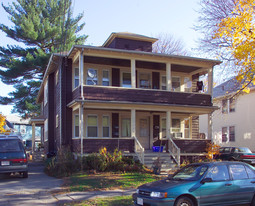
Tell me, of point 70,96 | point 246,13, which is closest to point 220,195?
point 246,13

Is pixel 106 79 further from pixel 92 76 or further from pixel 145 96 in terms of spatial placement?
pixel 145 96

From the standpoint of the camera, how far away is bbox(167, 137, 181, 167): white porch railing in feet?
59.5

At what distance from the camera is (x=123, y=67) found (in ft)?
68.6

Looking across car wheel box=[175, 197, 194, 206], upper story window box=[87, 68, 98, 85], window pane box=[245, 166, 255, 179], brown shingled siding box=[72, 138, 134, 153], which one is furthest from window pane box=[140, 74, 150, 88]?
A: car wheel box=[175, 197, 194, 206]

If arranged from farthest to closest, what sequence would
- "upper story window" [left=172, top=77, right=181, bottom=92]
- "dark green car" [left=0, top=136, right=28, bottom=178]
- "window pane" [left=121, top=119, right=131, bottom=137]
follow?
"upper story window" [left=172, top=77, right=181, bottom=92] < "window pane" [left=121, top=119, right=131, bottom=137] < "dark green car" [left=0, top=136, right=28, bottom=178]

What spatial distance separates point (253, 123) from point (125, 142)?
52.1 feet

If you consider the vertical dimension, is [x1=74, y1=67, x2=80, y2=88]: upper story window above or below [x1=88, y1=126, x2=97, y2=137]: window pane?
above

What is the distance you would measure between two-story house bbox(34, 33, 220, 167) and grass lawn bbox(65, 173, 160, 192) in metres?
2.63

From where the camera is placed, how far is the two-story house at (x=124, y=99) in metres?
17.8

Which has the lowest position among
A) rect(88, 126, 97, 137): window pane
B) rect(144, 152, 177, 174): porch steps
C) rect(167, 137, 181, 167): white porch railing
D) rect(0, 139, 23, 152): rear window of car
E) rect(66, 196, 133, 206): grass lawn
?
rect(66, 196, 133, 206): grass lawn

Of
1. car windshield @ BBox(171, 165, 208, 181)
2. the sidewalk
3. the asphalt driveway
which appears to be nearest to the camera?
car windshield @ BBox(171, 165, 208, 181)

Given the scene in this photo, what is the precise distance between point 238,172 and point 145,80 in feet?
43.7

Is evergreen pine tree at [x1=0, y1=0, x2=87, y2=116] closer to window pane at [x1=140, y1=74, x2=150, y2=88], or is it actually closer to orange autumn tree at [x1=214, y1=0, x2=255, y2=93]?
window pane at [x1=140, y1=74, x2=150, y2=88]

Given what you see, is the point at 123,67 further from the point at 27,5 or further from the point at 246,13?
the point at 27,5
